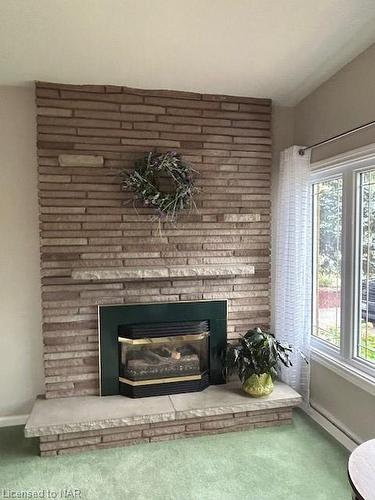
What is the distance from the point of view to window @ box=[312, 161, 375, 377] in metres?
2.54

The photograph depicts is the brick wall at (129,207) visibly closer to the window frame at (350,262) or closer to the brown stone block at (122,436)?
the brown stone block at (122,436)

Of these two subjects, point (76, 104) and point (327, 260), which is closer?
point (76, 104)

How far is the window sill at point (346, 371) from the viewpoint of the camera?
2397 mm

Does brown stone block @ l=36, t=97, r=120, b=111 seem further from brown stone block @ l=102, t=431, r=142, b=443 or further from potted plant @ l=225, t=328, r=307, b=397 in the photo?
brown stone block @ l=102, t=431, r=142, b=443

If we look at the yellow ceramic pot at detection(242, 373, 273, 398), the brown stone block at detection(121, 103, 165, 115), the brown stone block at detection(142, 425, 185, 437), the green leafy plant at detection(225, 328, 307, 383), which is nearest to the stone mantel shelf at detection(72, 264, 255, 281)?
the green leafy plant at detection(225, 328, 307, 383)

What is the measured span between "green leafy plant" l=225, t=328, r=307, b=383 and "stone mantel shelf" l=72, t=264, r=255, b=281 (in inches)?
19.6

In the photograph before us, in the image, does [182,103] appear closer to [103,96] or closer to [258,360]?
[103,96]

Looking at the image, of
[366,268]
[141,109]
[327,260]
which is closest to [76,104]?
[141,109]

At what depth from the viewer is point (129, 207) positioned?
2.92 meters

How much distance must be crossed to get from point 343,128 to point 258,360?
1.73 meters

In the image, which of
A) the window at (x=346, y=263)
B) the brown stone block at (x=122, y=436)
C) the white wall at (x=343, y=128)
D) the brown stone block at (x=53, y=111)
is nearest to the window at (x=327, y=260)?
the window at (x=346, y=263)

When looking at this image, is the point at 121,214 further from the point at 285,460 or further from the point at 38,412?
the point at 285,460

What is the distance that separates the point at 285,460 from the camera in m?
2.40

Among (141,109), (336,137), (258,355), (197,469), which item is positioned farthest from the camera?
(141,109)
